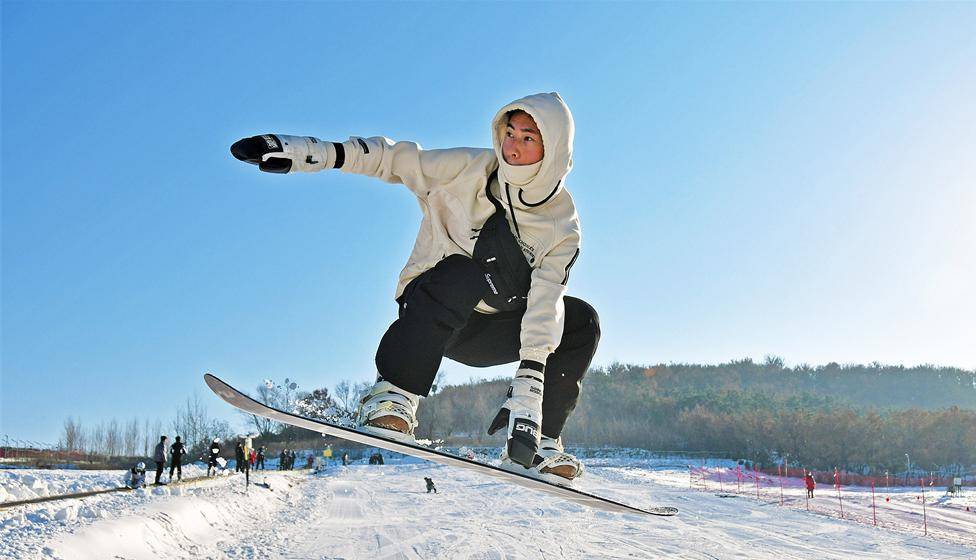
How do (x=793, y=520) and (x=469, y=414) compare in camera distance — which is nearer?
(x=793, y=520)

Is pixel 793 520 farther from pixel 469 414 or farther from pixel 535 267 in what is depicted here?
pixel 469 414

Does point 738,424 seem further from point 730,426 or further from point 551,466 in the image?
point 551,466

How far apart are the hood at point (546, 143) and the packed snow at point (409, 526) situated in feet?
25.4

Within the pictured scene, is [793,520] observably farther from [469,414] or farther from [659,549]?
[469,414]

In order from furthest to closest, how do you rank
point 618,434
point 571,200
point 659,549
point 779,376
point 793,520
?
point 779,376
point 618,434
point 793,520
point 659,549
point 571,200

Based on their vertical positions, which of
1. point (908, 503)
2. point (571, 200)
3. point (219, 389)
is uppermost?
point (571, 200)

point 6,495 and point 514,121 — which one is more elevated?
point 514,121

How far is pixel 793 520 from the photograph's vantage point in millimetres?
28500

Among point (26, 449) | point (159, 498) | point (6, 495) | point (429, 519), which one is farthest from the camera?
point (26, 449)

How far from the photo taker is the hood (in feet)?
12.1

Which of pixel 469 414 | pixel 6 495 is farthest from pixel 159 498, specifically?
pixel 469 414

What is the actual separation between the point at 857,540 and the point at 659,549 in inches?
333

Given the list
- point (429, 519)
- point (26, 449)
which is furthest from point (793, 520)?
point (26, 449)

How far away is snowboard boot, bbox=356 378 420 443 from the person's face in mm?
1221
